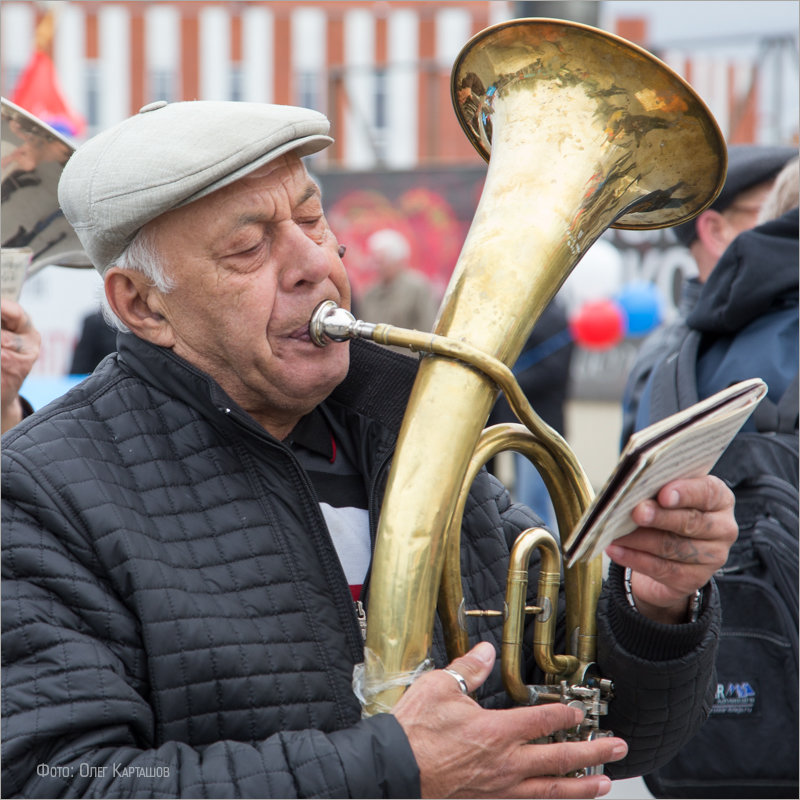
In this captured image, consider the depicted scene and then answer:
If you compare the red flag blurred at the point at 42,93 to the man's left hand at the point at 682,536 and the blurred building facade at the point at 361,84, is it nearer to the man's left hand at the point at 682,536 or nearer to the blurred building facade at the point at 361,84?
the blurred building facade at the point at 361,84

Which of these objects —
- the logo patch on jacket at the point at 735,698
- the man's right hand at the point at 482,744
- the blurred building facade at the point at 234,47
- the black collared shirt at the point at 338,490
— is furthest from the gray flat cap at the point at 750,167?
the blurred building facade at the point at 234,47

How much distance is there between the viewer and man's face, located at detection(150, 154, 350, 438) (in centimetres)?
174

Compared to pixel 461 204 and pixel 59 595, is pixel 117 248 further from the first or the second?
pixel 461 204

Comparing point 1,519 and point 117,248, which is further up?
point 117,248

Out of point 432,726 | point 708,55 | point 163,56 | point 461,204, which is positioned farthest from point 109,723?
point 163,56

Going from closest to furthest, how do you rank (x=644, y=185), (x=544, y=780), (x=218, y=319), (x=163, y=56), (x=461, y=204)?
1. (x=544, y=780)
2. (x=218, y=319)
3. (x=644, y=185)
4. (x=461, y=204)
5. (x=163, y=56)

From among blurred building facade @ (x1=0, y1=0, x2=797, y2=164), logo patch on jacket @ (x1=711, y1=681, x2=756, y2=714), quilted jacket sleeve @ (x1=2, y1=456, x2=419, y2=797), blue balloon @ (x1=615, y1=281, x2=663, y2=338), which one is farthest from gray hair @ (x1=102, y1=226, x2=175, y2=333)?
blurred building facade @ (x1=0, y1=0, x2=797, y2=164)

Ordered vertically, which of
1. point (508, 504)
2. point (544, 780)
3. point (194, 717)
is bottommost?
point (544, 780)

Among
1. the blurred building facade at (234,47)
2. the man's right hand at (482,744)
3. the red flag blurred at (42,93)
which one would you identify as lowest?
the man's right hand at (482,744)

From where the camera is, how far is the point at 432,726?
1.51 meters

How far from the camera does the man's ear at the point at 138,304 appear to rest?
71.2 inches

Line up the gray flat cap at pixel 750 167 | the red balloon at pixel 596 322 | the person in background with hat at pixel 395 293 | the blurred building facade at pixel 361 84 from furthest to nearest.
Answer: the blurred building facade at pixel 361 84 < the red balloon at pixel 596 322 < the person in background with hat at pixel 395 293 < the gray flat cap at pixel 750 167

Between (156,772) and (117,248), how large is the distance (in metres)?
0.80

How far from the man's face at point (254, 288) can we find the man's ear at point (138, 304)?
0.02 meters
